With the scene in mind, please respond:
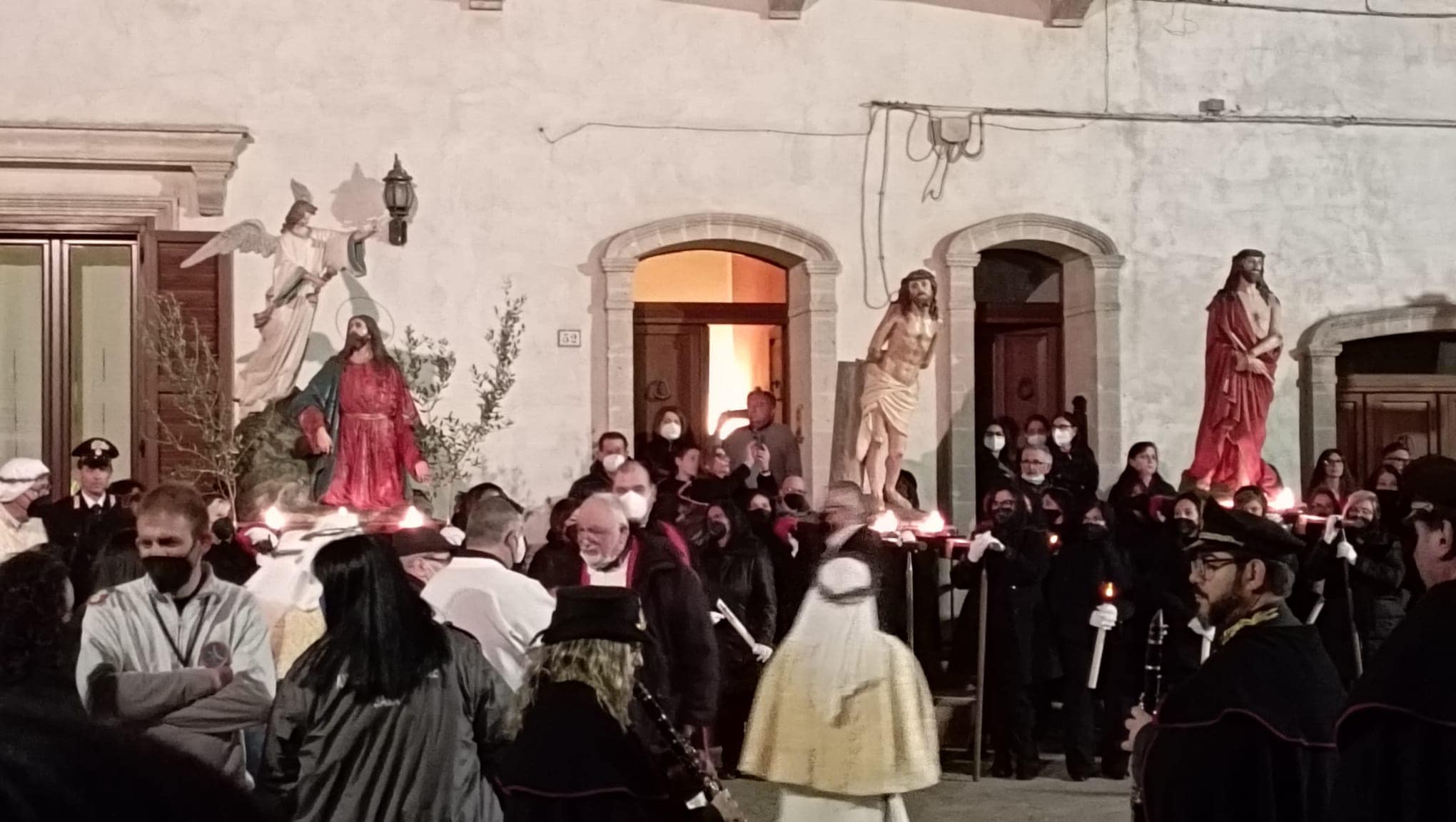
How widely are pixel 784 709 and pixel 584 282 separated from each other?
830 cm

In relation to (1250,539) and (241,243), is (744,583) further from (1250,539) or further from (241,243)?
(1250,539)

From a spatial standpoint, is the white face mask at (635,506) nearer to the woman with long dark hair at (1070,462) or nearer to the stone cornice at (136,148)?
the woman with long dark hair at (1070,462)

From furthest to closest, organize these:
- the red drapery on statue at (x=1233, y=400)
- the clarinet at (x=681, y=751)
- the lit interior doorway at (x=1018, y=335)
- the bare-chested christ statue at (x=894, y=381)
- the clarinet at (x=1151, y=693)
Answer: the lit interior doorway at (x=1018, y=335) → the red drapery on statue at (x=1233, y=400) → the bare-chested christ statue at (x=894, y=381) → the clarinet at (x=1151, y=693) → the clarinet at (x=681, y=751)

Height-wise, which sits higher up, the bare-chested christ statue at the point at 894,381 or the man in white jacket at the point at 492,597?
the bare-chested christ statue at the point at 894,381

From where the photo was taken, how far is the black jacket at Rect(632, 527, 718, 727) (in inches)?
253

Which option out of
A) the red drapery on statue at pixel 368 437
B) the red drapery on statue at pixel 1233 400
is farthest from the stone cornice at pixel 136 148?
the red drapery on statue at pixel 1233 400

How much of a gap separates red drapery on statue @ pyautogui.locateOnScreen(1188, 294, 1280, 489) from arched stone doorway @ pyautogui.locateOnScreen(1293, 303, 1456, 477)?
5.35 feet

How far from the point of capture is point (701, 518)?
10.6 metres

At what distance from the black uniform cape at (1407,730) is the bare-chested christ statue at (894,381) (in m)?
9.02

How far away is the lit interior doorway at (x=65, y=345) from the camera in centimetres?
1355

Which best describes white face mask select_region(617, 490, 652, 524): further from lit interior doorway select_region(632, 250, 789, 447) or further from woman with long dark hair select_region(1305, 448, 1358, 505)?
lit interior doorway select_region(632, 250, 789, 447)

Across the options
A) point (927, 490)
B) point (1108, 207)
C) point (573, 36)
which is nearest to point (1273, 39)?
point (1108, 207)

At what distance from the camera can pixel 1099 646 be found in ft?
31.9

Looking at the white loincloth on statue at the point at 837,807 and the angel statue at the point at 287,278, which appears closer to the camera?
the white loincloth on statue at the point at 837,807
